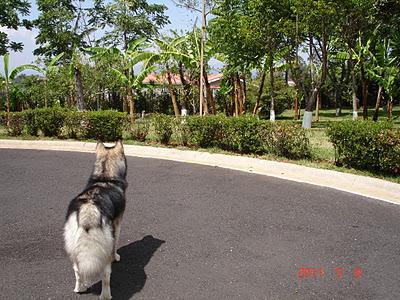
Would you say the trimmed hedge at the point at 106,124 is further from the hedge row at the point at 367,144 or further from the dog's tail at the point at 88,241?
the dog's tail at the point at 88,241

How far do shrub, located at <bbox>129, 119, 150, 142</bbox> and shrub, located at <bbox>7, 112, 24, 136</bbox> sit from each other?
490 cm

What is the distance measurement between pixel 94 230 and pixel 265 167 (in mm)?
6544

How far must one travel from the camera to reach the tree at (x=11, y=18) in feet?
67.4

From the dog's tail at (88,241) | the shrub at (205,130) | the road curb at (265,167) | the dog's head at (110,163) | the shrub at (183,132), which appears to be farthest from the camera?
the shrub at (183,132)

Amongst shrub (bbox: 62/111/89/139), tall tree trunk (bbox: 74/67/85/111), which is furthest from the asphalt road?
tall tree trunk (bbox: 74/67/85/111)

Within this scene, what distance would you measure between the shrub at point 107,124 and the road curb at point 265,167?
830 mm

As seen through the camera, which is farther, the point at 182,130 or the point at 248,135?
the point at 182,130

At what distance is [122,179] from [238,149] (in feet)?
22.2

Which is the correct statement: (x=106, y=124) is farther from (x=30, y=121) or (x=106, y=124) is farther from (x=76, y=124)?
(x=30, y=121)

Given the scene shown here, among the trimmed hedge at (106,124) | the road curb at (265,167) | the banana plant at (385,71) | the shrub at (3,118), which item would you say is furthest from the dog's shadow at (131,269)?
the banana plant at (385,71)

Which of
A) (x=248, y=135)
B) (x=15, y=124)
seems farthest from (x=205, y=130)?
(x=15, y=124)

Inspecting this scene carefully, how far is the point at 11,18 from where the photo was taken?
20.6 m

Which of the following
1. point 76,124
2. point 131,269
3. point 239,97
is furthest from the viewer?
point 239,97

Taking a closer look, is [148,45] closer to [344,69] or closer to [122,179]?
[122,179]
